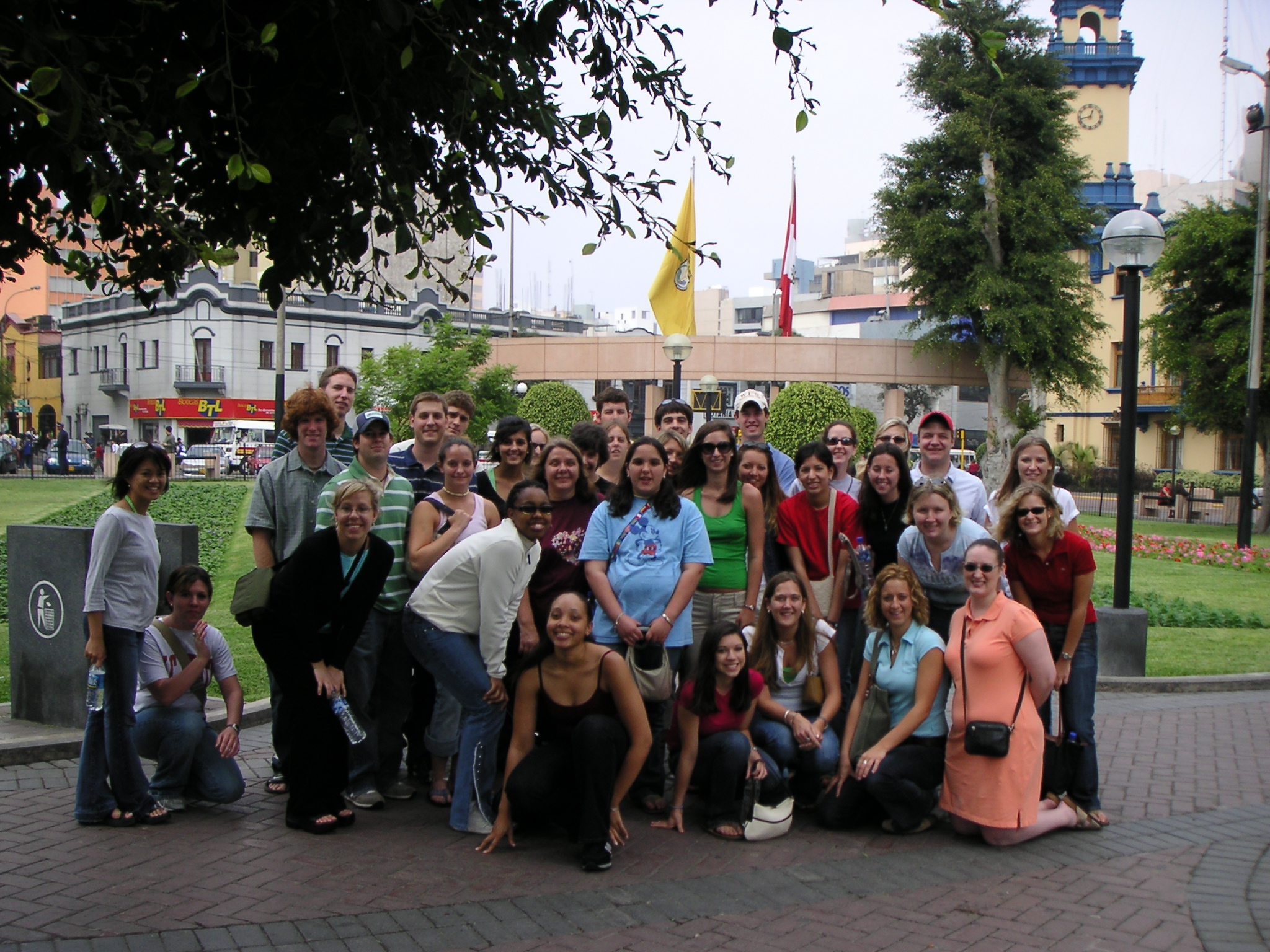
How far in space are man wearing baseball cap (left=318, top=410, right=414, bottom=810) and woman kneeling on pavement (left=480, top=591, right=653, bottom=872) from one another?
2.96 ft

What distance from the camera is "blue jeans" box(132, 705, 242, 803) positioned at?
5.43m

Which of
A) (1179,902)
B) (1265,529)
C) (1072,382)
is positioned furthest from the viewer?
(1072,382)

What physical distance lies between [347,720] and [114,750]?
1111 millimetres

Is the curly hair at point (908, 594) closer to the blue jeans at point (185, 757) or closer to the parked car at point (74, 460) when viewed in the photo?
the blue jeans at point (185, 757)

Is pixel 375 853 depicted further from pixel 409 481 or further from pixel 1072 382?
pixel 1072 382

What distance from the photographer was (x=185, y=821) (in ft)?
17.7

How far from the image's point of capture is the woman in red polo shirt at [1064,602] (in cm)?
575

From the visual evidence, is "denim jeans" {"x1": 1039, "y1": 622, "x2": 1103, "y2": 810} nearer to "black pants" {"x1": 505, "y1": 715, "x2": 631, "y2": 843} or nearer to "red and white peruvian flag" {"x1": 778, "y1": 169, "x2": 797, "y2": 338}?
"black pants" {"x1": 505, "y1": 715, "x2": 631, "y2": 843}

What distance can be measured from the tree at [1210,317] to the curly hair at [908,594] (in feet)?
87.2

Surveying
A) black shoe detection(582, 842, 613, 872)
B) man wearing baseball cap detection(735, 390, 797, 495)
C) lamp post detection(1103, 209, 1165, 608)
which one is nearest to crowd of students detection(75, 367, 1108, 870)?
black shoe detection(582, 842, 613, 872)

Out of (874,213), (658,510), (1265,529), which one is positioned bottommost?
(1265,529)

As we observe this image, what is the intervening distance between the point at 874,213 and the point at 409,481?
1393 inches

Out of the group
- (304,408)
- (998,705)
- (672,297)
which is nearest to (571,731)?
(998,705)

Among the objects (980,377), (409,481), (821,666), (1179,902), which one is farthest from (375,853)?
(980,377)
